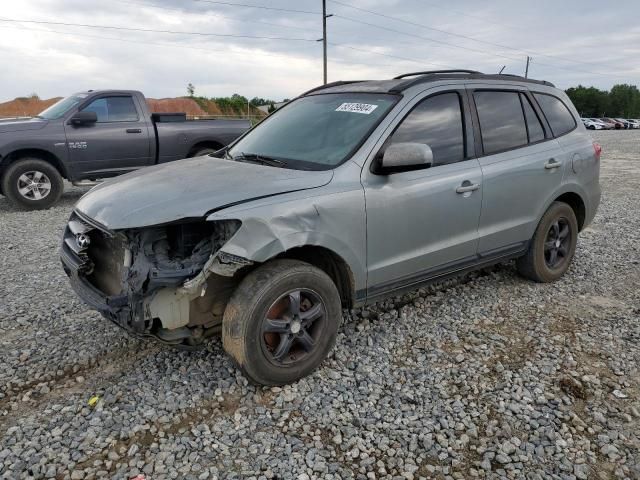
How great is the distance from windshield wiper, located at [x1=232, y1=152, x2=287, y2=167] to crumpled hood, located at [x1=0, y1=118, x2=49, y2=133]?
239 inches

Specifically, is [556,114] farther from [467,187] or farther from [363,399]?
[363,399]

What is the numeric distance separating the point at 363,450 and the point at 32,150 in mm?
8010

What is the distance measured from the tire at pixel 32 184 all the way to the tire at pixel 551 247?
7424mm

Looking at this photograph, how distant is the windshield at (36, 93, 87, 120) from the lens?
8.53 m

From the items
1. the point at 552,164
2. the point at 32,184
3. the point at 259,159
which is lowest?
the point at 32,184

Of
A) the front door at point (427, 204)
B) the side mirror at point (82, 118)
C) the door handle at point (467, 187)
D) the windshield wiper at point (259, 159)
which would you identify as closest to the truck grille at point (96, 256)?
the windshield wiper at point (259, 159)

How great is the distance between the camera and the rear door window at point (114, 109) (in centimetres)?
879

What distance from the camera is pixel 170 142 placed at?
365 inches

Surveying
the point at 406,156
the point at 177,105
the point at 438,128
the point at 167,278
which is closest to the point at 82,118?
the point at 438,128

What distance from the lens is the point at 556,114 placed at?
4660mm

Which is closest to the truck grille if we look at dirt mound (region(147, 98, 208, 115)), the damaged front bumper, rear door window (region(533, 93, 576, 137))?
the damaged front bumper

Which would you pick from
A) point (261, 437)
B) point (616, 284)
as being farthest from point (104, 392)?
point (616, 284)

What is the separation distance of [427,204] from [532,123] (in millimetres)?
1671

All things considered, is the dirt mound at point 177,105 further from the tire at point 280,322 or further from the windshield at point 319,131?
the tire at point 280,322
